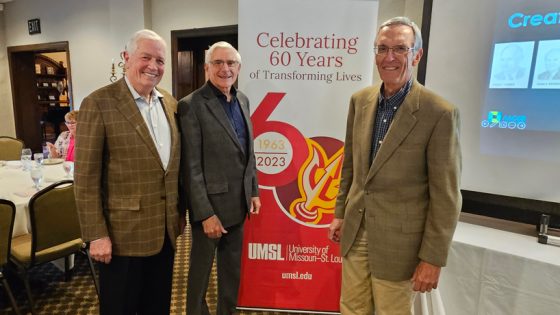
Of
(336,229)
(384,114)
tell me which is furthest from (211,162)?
(384,114)

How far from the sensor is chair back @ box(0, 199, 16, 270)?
1.87 m

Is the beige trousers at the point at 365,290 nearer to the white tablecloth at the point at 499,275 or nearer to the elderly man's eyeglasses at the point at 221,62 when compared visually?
the white tablecloth at the point at 499,275

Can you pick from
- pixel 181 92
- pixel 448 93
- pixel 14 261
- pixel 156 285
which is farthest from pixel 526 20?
pixel 181 92

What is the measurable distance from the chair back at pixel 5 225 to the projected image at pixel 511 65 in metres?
2.61

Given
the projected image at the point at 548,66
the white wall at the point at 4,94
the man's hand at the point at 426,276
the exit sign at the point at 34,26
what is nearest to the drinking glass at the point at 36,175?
the man's hand at the point at 426,276

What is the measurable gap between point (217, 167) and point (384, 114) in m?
0.82

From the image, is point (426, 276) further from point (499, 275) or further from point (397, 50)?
point (397, 50)

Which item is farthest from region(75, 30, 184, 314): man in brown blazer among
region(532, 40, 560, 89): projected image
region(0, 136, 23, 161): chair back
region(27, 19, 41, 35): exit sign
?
region(27, 19, 41, 35): exit sign

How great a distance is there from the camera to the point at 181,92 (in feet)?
15.3

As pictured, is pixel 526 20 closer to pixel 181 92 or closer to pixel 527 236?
pixel 527 236

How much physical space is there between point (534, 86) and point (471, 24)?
0.44m

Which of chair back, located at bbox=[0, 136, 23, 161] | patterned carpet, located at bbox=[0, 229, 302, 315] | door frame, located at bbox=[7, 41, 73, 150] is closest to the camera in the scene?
patterned carpet, located at bbox=[0, 229, 302, 315]

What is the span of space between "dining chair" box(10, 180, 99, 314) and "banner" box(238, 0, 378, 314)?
1111 millimetres

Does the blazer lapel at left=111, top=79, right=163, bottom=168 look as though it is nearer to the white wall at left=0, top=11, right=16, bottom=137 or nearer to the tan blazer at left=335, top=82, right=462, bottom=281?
the tan blazer at left=335, top=82, right=462, bottom=281
